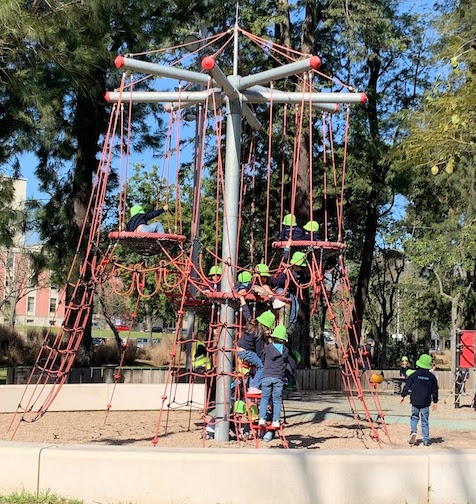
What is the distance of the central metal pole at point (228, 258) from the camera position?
9391 millimetres

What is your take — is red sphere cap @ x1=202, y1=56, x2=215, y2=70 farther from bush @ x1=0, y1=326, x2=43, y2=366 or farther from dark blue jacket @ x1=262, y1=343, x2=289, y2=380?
bush @ x1=0, y1=326, x2=43, y2=366

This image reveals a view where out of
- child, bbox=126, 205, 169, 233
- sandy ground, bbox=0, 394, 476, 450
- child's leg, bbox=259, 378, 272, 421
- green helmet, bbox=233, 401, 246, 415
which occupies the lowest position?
sandy ground, bbox=0, 394, 476, 450

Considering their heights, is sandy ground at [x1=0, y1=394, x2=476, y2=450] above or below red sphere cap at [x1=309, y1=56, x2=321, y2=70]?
below

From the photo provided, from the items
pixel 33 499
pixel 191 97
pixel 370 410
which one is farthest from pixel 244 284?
pixel 370 410

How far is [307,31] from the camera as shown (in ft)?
65.8

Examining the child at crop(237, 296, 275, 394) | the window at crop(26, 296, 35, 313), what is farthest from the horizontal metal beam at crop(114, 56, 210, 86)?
the window at crop(26, 296, 35, 313)

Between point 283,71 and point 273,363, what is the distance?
11.5 feet

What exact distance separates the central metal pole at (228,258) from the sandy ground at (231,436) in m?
0.44

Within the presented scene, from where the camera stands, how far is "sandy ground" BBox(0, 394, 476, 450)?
9.61 meters

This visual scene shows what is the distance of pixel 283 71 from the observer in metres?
8.88

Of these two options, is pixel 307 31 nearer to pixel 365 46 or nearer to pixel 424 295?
pixel 365 46

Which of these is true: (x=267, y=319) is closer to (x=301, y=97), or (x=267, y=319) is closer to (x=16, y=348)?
(x=301, y=97)

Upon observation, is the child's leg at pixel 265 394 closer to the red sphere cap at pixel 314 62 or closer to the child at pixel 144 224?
the child at pixel 144 224

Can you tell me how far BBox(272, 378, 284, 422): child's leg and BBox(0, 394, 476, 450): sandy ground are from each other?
0.40 m
